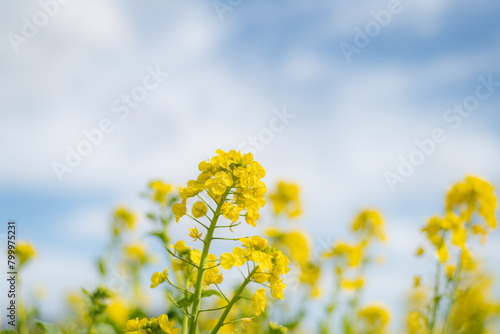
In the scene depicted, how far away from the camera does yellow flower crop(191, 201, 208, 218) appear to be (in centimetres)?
178

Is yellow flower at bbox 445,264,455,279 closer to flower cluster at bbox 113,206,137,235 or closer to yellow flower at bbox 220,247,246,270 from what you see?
yellow flower at bbox 220,247,246,270

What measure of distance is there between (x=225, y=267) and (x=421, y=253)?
2379 millimetres

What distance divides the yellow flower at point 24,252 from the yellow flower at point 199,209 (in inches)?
109

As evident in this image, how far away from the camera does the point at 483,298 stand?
585 centimetres

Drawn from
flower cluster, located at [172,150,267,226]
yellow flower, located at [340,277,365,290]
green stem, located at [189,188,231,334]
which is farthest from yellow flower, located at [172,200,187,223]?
yellow flower, located at [340,277,365,290]

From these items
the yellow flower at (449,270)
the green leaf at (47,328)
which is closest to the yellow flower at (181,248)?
the green leaf at (47,328)

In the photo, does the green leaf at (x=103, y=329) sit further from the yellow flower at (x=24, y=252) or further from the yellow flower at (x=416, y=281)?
the yellow flower at (x=416, y=281)

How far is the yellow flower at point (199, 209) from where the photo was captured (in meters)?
1.78

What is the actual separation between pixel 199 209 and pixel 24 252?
2805 millimetres

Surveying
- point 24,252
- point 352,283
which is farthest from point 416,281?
point 24,252

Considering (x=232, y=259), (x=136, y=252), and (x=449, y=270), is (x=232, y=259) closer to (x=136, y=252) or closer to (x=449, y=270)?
(x=449, y=270)

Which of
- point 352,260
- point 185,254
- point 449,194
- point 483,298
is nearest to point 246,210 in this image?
point 185,254

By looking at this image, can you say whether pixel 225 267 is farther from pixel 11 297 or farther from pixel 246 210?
pixel 11 297

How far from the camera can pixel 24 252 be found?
12.7ft
